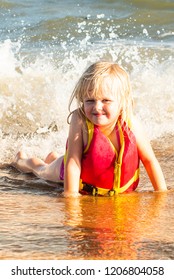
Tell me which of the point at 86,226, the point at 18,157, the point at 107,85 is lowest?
the point at 86,226

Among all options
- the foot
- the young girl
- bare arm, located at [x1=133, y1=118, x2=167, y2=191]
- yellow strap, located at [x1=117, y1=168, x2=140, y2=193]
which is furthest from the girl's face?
the foot

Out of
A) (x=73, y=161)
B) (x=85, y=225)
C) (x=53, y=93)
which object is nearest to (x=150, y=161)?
(x=73, y=161)

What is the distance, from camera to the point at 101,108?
4320mm

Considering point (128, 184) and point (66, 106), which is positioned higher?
point (66, 106)

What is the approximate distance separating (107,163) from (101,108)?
1.35ft

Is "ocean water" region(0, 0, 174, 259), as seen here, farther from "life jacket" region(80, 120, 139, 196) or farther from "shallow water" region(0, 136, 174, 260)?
"life jacket" region(80, 120, 139, 196)

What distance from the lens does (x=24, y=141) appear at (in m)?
6.41

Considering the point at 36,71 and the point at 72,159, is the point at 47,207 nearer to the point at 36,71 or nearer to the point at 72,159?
the point at 72,159

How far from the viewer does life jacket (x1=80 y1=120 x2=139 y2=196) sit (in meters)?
4.48

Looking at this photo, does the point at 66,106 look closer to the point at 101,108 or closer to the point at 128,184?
the point at 128,184

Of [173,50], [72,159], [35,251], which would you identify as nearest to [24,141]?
[72,159]

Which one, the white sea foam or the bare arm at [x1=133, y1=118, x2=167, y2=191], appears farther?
the white sea foam

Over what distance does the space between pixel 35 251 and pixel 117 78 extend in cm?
162
